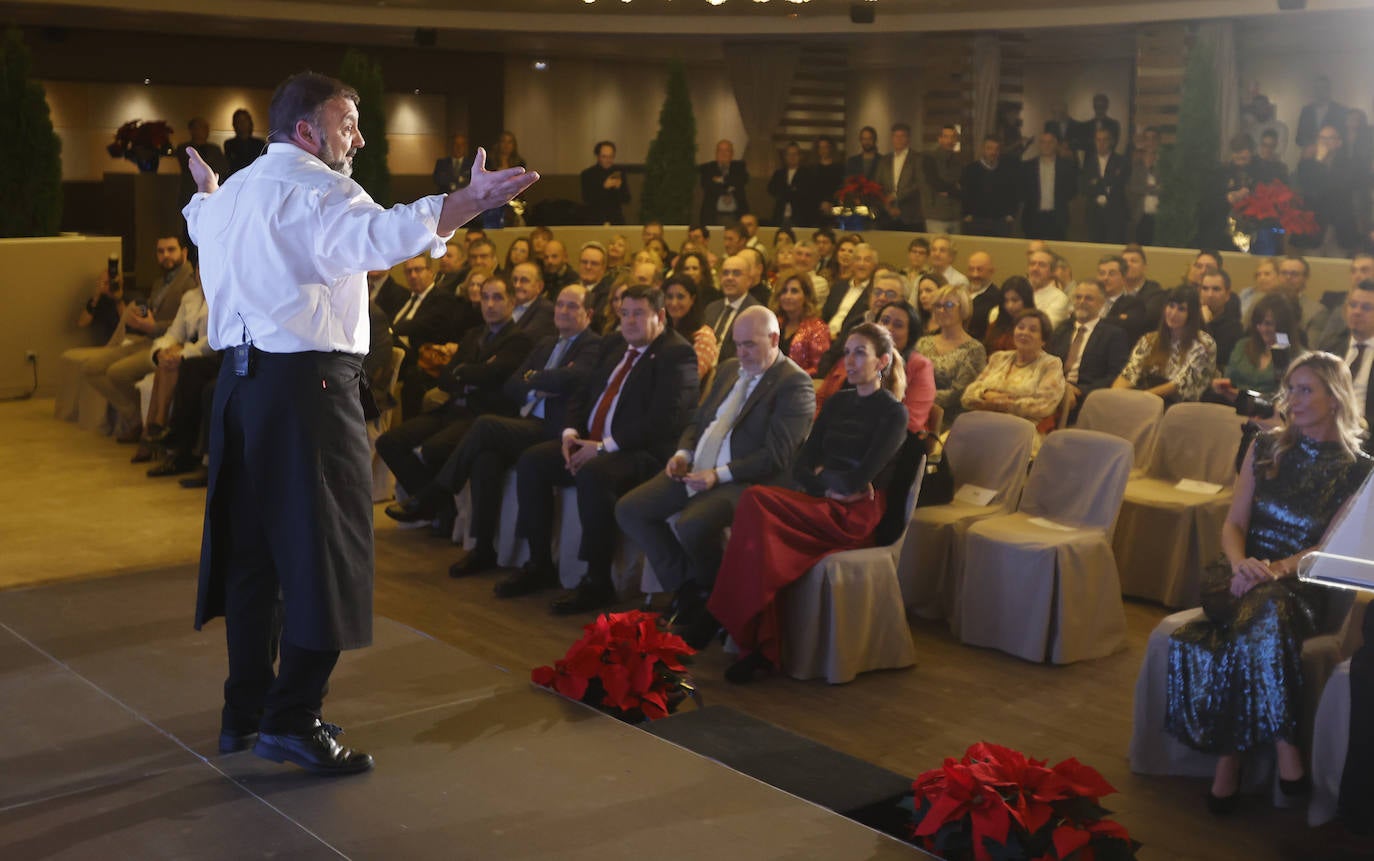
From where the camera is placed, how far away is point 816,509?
15.2ft

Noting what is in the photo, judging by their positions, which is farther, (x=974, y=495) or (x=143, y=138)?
(x=143, y=138)

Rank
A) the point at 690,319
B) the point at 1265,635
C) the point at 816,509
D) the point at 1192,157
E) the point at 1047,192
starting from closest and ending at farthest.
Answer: the point at 1265,635, the point at 816,509, the point at 690,319, the point at 1192,157, the point at 1047,192

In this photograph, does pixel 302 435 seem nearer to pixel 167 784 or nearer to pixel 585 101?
pixel 167 784

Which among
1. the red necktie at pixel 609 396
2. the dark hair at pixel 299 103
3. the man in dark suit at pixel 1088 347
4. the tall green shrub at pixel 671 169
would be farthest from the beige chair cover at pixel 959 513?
the tall green shrub at pixel 671 169

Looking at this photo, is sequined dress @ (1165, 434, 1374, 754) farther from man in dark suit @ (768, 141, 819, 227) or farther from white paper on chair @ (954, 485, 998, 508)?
man in dark suit @ (768, 141, 819, 227)

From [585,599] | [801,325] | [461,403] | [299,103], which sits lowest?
[585,599]

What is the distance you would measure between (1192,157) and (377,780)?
27.5 feet

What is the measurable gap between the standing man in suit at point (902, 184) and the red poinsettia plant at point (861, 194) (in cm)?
11

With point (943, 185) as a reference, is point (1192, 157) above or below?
above

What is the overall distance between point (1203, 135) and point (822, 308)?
3.07 metres

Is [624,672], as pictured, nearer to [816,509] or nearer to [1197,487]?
[816,509]

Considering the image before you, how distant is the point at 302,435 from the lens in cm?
268

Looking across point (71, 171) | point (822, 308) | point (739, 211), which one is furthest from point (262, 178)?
point (71, 171)

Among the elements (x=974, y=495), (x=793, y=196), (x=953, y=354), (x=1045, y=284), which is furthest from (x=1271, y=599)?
(x=793, y=196)
